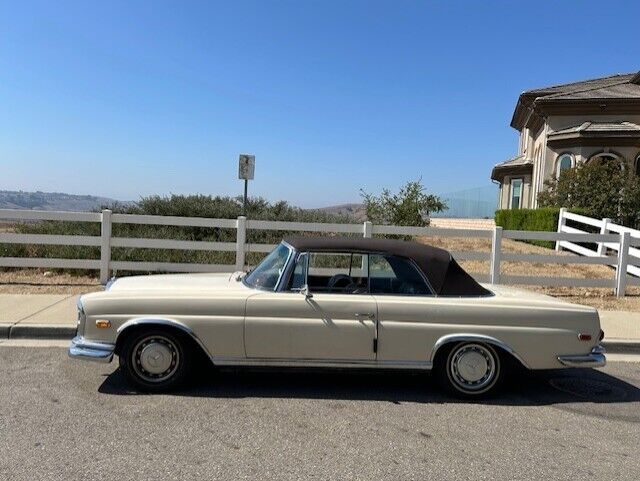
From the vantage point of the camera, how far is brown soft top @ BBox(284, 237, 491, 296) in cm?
496

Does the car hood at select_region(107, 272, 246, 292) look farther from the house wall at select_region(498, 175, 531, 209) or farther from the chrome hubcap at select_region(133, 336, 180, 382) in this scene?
the house wall at select_region(498, 175, 531, 209)

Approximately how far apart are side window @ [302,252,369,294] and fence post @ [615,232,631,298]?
6.99 metres

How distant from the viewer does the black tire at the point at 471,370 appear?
→ 4.83m

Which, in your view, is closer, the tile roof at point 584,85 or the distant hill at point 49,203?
the distant hill at point 49,203

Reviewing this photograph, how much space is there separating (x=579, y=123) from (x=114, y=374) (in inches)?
972

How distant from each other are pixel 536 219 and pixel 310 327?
673 inches

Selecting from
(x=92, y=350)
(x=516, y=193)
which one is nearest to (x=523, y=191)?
(x=516, y=193)

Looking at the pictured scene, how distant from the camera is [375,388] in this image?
16.8 feet

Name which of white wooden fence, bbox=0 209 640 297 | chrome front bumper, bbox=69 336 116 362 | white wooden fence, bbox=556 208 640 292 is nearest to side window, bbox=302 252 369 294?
chrome front bumper, bbox=69 336 116 362

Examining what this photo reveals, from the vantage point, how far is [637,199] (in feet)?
61.1

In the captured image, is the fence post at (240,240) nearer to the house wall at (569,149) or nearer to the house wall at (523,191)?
the house wall at (569,149)

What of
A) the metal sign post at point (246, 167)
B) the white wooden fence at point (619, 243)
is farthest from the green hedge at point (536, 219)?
the metal sign post at point (246, 167)

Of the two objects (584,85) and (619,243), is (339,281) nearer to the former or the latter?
(619,243)

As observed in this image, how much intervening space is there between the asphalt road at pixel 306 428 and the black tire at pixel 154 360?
0.13 m
